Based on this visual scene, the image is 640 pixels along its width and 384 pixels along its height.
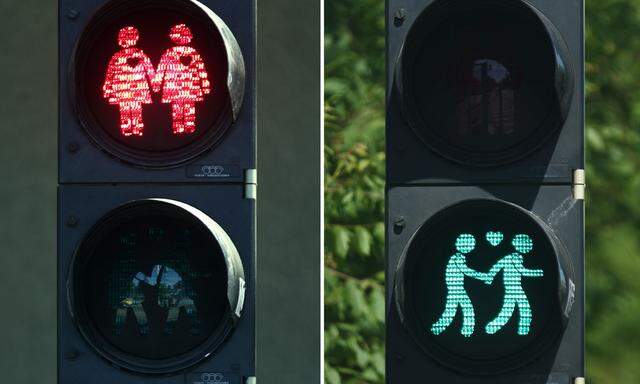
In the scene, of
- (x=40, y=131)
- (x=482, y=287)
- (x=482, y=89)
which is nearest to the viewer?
(x=482, y=287)

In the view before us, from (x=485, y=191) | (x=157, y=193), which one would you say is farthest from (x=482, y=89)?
(x=157, y=193)

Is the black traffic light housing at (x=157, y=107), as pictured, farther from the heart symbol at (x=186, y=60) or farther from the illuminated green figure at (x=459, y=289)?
the illuminated green figure at (x=459, y=289)

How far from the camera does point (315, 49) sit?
6.67m

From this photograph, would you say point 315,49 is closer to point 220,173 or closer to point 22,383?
point 22,383

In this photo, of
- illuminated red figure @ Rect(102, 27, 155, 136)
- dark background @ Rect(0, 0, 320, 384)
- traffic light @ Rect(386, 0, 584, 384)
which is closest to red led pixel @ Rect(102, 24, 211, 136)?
illuminated red figure @ Rect(102, 27, 155, 136)

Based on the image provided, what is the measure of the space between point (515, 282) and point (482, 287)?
93 millimetres

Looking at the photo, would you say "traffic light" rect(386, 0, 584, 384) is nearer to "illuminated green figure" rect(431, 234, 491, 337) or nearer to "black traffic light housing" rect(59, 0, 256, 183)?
"illuminated green figure" rect(431, 234, 491, 337)

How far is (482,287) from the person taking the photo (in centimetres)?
363

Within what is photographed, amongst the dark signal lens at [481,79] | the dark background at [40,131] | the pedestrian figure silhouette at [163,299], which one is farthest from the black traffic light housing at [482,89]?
the dark background at [40,131]

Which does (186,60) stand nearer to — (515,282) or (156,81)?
(156,81)

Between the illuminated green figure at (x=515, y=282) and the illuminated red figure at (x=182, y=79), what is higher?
→ the illuminated red figure at (x=182, y=79)

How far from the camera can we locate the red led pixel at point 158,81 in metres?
3.69

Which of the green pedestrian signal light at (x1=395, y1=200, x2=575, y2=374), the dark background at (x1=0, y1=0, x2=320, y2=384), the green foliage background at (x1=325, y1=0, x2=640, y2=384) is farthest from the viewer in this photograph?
the green foliage background at (x1=325, y1=0, x2=640, y2=384)

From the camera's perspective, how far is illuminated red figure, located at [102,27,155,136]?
3701 millimetres
